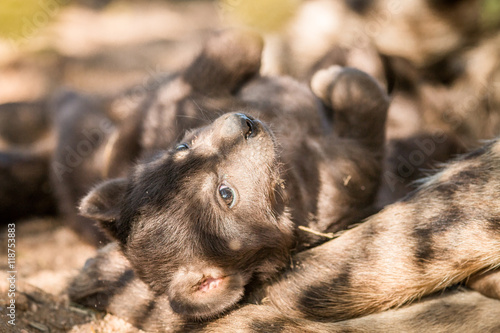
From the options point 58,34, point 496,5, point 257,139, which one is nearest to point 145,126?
point 257,139

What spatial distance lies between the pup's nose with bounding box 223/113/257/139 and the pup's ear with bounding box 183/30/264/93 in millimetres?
1118

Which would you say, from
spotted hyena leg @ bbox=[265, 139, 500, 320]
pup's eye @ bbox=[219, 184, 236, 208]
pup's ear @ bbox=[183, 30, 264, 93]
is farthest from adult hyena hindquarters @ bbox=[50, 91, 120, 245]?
spotted hyena leg @ bbox=[265, 139, 500, 320]

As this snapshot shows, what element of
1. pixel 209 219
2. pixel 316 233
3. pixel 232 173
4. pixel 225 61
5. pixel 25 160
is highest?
pixel 225 61

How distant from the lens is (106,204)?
3.58m

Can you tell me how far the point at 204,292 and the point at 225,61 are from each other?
2.13 m

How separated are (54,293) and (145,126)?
1.60m

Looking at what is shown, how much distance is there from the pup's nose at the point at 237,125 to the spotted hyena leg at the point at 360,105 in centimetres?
111

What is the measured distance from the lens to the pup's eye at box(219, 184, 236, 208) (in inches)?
129

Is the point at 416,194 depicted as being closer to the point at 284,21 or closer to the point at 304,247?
the point at 304,247

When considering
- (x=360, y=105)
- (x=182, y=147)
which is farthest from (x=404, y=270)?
(x=182, y=147)

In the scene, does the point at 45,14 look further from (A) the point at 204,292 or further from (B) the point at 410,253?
(B) the point at 410,253

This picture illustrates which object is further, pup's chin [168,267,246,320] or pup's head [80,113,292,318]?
pup's head [80,113,292,318]

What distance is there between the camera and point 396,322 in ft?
9.75

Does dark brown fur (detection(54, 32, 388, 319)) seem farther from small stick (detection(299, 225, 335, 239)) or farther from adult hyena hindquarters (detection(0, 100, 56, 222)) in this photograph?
adult hyena hindquarters (detection(0, 100, 56, 222))
